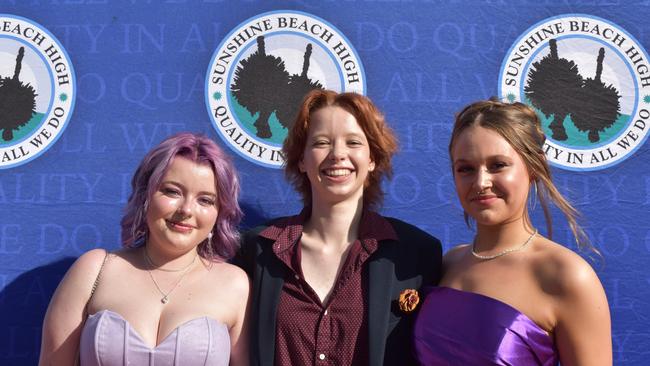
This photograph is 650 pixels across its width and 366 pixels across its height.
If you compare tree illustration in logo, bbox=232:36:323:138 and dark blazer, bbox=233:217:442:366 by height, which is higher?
tree illustration in logo, bbox=232:36:323:138

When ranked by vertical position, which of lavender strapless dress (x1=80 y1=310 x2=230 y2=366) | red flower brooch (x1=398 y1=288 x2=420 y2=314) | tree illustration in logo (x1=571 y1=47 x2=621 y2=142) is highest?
tree illustration in logo (x1=571 y1=47 x2=621 y2=142)

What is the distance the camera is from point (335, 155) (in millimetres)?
2336

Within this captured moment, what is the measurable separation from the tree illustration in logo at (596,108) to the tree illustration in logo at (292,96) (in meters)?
1.17

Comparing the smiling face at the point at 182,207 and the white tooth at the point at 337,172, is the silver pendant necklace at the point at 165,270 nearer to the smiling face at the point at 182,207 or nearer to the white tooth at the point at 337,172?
the smiling face at the point at 182,207

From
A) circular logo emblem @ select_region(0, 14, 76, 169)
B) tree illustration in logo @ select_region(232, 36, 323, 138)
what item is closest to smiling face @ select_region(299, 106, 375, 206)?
tree illustration in logo @ select_region(232, 36, 323, 138)

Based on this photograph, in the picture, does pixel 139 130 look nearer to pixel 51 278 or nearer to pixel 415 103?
pixel 51 278

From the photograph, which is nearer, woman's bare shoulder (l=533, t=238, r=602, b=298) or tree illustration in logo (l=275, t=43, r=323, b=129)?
woman's bare shoulder (l=533, t=238, r=602, b=298)

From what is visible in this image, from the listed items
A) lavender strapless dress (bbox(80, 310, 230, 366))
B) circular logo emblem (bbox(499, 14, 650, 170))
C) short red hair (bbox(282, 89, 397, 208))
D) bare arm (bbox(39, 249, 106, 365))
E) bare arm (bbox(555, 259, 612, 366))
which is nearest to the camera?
bare arm (bbox(555, 259, 612, 366))

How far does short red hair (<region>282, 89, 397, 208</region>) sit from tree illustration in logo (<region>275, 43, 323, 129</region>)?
1.06 feet

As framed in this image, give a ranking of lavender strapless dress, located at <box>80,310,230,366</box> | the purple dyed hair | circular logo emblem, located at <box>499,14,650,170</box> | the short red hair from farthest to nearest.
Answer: circular logo emblem, located at <box>499,14,650,170</box>, the short red hair, the purple dyed hair, lavender strapless dress, located at <box>80,310,230,366</box>

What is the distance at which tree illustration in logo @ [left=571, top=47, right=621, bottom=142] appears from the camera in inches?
113

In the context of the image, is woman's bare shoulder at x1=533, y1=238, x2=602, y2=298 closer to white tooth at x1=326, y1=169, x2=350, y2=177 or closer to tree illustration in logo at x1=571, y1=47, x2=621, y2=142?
white tooth at x1=326, y1=169, x2=350, y2=177

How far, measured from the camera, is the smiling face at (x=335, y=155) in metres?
2.35

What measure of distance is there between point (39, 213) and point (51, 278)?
299 millimetres
